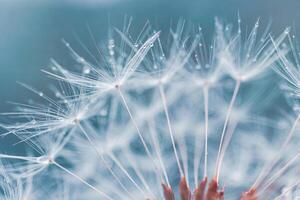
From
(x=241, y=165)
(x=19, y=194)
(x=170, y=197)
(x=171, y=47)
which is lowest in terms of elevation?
(x=170, y=197)

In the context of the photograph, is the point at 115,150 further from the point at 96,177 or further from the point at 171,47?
the point at 171,47

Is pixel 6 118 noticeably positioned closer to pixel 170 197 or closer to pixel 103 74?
pixel 103 74

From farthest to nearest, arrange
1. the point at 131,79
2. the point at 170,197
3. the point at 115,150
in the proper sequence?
the point at 115,150 < the point at 131,79 < the point at 170,197

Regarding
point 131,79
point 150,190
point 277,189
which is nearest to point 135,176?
point 150,190

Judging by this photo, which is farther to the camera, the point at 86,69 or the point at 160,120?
the point at 160,120

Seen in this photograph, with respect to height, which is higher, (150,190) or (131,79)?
(131,79)

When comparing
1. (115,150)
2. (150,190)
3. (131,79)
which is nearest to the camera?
(150,190)

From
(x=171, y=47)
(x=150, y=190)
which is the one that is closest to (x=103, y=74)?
(x=171, y=47)

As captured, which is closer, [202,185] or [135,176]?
[202,185]
